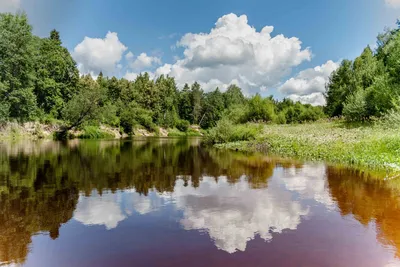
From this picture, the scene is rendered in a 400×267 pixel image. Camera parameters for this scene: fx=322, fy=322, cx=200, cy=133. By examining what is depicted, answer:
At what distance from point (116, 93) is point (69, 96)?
23.5 m

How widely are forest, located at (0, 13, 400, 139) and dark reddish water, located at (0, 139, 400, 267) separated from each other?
1336 centimetres

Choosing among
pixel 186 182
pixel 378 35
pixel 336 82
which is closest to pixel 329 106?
pixel 336 82

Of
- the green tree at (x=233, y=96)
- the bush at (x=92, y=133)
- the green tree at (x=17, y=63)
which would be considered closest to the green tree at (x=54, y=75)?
the green tree at (x=17, y=63)

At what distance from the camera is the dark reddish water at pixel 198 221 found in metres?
5.94

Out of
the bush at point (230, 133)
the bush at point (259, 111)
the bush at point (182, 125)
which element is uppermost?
the bush at point (259, 111)

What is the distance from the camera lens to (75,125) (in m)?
60.0

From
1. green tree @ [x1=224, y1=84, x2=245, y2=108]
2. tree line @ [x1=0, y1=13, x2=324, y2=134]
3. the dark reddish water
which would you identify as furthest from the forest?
green tree @ [x1=224, y1=84, x2=245, y2=108]

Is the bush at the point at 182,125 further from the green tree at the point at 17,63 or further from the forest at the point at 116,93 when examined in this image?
the green tree at the point at 17,63

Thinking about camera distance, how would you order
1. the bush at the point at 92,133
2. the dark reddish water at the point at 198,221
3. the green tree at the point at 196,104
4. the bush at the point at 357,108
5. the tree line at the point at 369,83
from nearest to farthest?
the dark reddish water at the point at 198,221 → the tree line at the point at 369,83 → the bush at the point at 357,108 → the bush at the point at 92,133 → the green tree at the point at 196,104

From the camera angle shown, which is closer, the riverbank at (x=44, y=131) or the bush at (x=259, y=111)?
the riverbank at (x=44, y=131)

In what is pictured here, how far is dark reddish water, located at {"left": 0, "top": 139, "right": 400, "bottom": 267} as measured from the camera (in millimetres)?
5941

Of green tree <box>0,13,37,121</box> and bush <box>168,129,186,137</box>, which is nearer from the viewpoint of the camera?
green tree <box>0,13,37,121</box>

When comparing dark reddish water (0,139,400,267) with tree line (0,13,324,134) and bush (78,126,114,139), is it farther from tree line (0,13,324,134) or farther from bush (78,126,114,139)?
bush (78,126,114,139)

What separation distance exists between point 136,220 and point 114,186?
4676 millimetres
